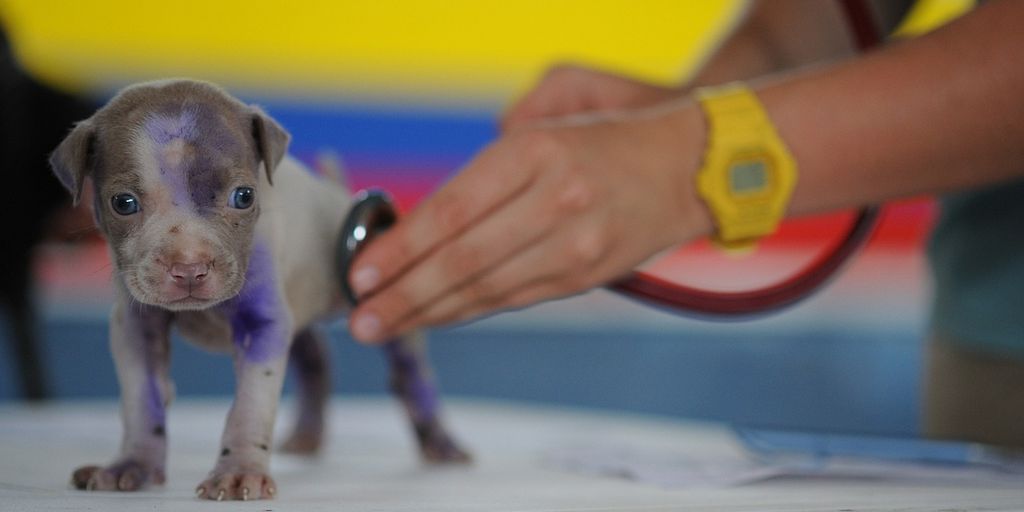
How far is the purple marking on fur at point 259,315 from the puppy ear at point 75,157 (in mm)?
110

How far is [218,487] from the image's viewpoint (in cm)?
58

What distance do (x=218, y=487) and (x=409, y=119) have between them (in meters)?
3.35

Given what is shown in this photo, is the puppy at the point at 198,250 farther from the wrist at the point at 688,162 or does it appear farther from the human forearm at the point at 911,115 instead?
the human forearm at the point at 911,115

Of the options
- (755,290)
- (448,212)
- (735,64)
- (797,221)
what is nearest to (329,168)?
(448,212)

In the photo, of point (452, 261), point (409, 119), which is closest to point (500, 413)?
point (452, 261)

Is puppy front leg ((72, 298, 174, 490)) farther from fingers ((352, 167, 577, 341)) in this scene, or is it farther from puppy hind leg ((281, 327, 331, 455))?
puppy hind leg ((281, 327, 331, 455))

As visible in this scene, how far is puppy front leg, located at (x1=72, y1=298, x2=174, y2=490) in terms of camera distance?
62cm

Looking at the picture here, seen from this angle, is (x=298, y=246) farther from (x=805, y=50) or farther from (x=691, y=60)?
(x=691, y=60)

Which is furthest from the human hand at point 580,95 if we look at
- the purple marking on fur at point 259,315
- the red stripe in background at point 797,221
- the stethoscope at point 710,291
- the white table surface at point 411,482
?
the red stripe in background at point 797,221

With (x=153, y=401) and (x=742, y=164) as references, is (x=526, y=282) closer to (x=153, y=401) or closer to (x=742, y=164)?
(x=742, y=164)

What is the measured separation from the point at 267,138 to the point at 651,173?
→ 305 mm

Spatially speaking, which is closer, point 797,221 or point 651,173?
point 651,173

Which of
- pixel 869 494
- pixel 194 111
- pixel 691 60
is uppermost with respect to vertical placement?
pixel 691 60

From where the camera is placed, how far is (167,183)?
1.81ft
